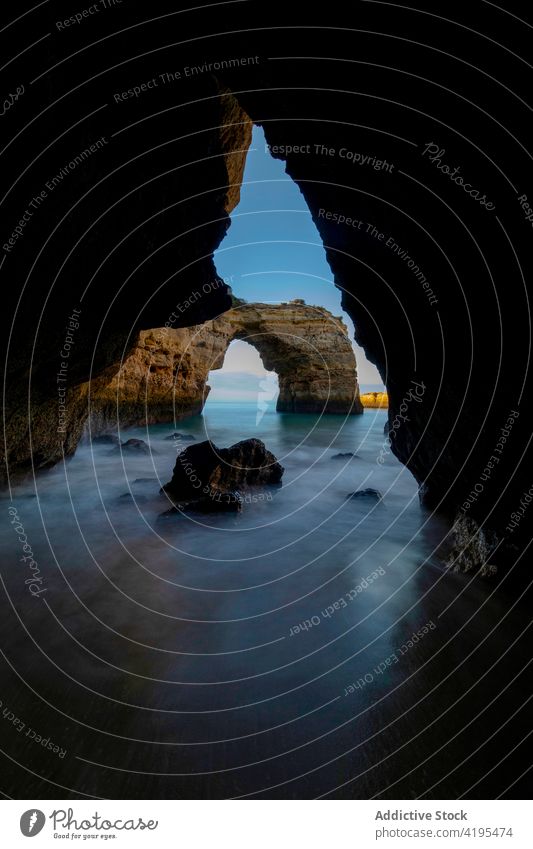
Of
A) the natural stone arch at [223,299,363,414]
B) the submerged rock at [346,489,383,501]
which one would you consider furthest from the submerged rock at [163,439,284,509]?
the natural stone arch at [223,299,363,414]

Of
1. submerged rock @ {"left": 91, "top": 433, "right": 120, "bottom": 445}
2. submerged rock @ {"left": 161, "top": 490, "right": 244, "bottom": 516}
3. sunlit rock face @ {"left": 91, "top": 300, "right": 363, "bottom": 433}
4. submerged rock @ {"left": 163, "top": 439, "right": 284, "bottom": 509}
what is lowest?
submerged rock @ {"left": 91, "top": 433, "right": 120, "bottom": 445}

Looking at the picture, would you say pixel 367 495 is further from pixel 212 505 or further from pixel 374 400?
pixel 374 400

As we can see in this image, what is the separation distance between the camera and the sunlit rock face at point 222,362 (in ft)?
68.4

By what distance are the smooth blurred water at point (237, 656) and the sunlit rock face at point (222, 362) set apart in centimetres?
1413

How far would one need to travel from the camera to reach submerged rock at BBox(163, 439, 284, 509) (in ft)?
25.4

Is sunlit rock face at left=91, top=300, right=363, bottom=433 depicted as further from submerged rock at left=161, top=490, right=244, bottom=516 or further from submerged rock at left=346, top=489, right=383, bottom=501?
submerged rock at left=346, top=489, right=383, bottom=501

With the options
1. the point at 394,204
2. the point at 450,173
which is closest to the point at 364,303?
the point at 394,204

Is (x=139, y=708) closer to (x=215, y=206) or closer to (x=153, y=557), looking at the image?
(x=153, y=557)

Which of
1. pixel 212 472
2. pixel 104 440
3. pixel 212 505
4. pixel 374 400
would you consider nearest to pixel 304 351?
pixel 374 400

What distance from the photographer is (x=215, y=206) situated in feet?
23.7

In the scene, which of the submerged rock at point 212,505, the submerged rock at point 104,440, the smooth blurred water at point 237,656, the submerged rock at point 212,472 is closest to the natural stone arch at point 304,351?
the submerged rock at point 104,440

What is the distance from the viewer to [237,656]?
127 inches
